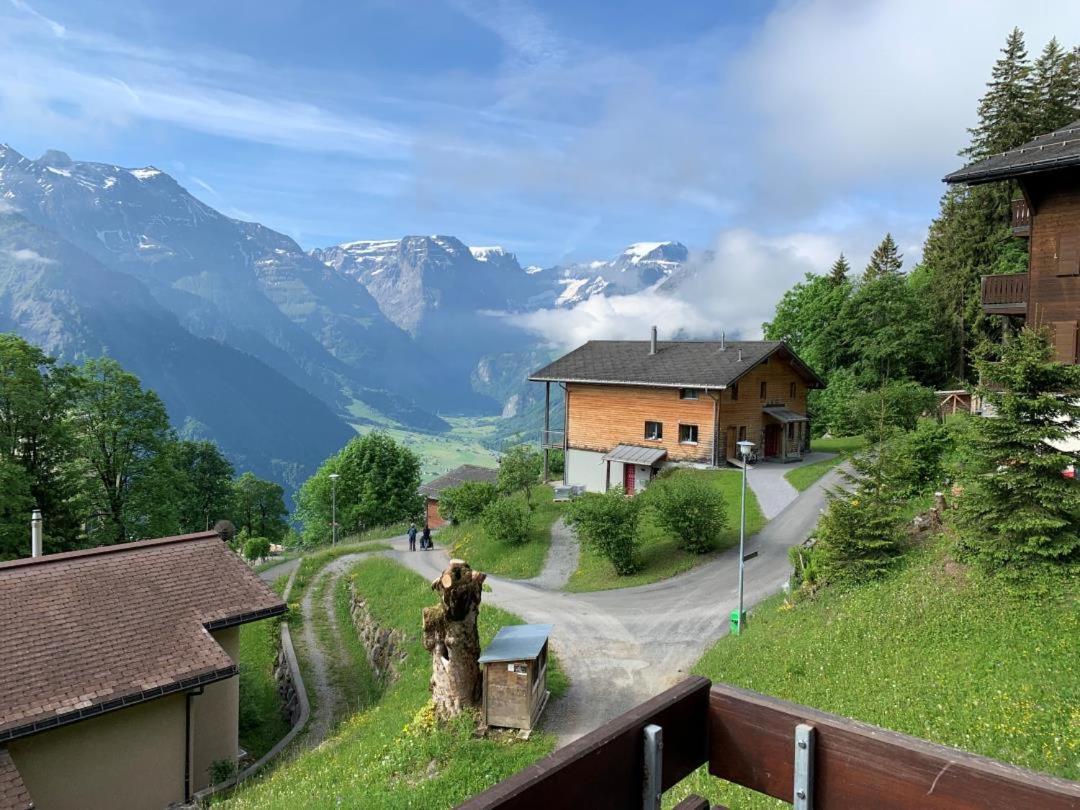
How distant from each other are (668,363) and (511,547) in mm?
16076

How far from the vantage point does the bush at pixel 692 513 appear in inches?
1059

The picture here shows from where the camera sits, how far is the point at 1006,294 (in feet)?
81.3

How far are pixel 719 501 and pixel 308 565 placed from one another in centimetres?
2514

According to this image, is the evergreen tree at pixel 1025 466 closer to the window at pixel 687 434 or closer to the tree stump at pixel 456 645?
the tree stump at pixel 456 645

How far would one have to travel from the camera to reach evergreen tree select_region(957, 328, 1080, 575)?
45.5 ft

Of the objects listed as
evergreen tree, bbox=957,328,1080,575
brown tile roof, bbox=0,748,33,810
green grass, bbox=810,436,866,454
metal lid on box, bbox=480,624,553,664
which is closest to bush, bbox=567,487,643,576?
metal lid on box, bbox=480,624,553,664

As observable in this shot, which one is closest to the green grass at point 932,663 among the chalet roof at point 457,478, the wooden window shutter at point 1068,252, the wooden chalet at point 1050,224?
the wooden chalet at point 1050,224

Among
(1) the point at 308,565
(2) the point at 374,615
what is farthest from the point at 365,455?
(2) the point at 374,615

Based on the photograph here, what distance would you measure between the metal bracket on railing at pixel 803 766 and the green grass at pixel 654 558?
23902 millimetres

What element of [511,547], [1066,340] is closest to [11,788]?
[511,547]

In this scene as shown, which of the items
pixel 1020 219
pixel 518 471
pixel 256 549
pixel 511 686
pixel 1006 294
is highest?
pixel 1020 219

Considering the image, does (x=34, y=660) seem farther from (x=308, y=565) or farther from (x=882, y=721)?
(x=308, y=565)

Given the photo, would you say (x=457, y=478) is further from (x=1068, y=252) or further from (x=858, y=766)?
(x=858, y=766)

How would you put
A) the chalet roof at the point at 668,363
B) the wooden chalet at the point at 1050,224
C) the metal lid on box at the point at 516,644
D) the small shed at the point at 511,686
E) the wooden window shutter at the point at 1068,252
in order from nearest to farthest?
the small shed at the point at 511,686, the metal lid on box at the point at 516,644, the wooden chalet at the point at 1050,224, the wooden window shutter at the point at 1068,252, the chalet roof at the point at 668,363
